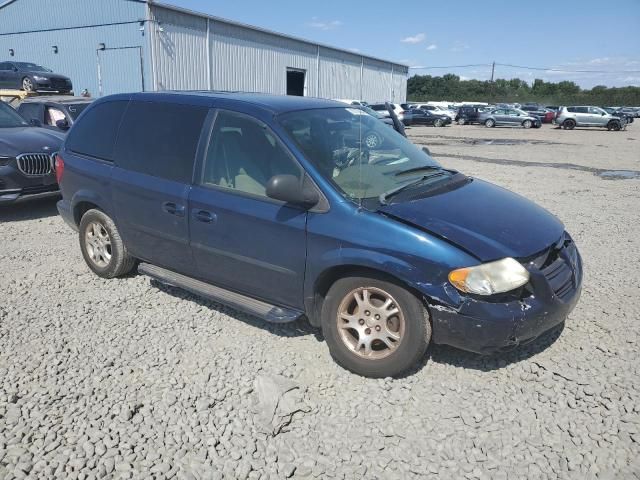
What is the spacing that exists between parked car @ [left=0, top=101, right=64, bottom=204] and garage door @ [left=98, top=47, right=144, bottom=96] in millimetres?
18740

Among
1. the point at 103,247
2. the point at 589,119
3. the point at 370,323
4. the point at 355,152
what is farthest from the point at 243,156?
the point at 589,119

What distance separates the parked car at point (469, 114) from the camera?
4112cm

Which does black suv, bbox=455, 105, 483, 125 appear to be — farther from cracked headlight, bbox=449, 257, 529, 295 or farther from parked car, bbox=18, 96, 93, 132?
cracked headlight, bbox=449, 257, 529, 295

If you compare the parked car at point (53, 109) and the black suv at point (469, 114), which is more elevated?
the parked car at point (53, 109)

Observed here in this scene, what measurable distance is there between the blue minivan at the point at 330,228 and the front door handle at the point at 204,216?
0.01 m

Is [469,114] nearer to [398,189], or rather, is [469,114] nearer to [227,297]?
[398,189]

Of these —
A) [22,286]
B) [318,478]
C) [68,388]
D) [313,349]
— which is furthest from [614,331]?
[22,286]

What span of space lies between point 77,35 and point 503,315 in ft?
98.1

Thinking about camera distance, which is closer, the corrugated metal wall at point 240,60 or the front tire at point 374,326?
the front tire at point 374,326

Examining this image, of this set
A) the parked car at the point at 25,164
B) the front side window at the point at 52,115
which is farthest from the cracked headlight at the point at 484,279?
the front side window at the point at 52,115

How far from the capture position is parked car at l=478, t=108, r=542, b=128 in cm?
3809

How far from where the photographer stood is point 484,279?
2982mm

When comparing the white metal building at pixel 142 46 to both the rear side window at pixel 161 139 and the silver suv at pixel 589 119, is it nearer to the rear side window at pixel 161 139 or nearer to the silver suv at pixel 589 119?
the silver suv at pixel 589 119

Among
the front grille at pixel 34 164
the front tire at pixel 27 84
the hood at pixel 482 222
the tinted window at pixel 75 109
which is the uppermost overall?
the front tire at pixel 27 84
